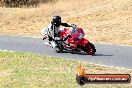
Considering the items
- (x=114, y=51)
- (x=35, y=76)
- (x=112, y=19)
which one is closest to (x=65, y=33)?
(x=114, y=51)

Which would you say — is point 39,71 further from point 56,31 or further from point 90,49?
point 56,31

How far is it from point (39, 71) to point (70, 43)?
18.4 feet

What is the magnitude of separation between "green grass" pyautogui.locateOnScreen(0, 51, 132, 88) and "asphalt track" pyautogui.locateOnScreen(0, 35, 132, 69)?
133 cm

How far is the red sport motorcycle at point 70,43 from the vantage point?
712 inches

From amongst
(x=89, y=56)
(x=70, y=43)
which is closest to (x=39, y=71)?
(x=89, y=56)

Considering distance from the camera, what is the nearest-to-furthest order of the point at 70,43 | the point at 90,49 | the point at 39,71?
1. the point at 39,71
2. the point at 90,49
3. the point at 70,43

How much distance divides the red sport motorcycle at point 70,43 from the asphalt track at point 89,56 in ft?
1.15

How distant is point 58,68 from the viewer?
13727 millimetres

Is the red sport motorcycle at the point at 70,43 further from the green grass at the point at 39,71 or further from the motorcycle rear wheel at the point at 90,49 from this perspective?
the green grass at the point at 39,71

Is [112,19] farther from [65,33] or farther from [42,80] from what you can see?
[42,80]

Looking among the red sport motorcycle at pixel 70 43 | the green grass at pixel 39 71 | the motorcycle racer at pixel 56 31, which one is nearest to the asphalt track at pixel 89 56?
the red sport motorcycle at pixel 70 43

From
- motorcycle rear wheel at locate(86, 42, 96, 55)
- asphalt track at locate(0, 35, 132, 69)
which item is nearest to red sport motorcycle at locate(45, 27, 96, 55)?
motorcycle rear wheel at locate(86, 42, 96, 55)

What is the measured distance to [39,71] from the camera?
42.9 feet

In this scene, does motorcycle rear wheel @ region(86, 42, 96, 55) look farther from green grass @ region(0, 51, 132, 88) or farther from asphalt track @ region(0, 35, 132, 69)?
green grass @ region(0, 51, 132, 88)
